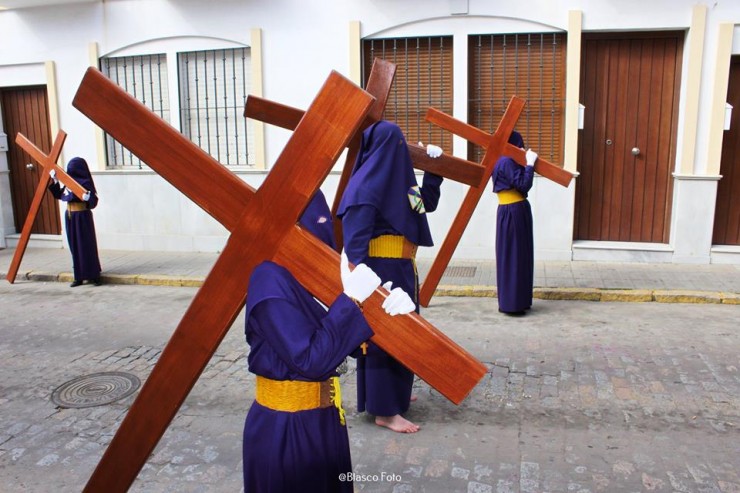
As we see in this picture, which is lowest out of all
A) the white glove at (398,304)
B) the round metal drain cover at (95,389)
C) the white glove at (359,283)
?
the round metal drain cover at (95,389)

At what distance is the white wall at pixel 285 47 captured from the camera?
886cm

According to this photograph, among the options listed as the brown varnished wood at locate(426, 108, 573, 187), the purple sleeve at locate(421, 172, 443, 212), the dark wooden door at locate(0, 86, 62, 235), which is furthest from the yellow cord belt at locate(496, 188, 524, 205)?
the dark wooden door at locate(0, 86, 62, 235)

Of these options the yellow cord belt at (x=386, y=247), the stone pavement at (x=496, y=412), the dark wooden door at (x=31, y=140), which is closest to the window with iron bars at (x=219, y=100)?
the dark wooden door at (x=31, y=140)

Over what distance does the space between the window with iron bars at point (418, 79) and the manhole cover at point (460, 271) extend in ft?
5.96

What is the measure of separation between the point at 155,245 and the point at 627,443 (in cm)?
875

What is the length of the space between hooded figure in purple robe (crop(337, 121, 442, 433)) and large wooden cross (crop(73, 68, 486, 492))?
1.68m

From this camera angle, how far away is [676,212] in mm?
8945

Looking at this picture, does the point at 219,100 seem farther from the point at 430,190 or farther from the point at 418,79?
the point at 430,190

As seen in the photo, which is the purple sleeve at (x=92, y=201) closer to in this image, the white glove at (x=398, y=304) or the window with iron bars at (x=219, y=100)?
the window with iron bars at (x=219, y=100)

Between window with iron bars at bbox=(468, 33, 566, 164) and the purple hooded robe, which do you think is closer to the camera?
the purple hooded robe

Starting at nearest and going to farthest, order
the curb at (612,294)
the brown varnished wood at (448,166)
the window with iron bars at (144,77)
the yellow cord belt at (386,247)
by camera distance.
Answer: the yellow cord belt at (386,247) → the brown varnished wood at (448,166) → the curb at (612,294) → the window with iron bars at (144,77)

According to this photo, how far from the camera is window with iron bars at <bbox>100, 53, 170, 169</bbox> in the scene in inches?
420

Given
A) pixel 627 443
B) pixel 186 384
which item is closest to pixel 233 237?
pixel 186 384

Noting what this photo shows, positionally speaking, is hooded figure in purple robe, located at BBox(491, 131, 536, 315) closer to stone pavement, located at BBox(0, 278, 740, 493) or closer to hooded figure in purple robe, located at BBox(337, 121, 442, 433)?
stone pavement, located at BBox(0, 278, 740, 493)
